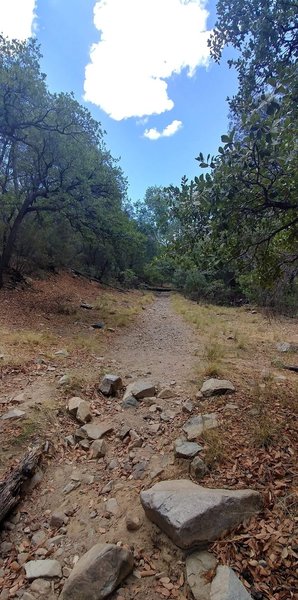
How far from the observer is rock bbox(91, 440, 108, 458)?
3471 millimetres

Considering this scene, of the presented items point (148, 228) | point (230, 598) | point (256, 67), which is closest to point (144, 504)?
point (230, 598)

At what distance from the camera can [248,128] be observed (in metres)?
3.10

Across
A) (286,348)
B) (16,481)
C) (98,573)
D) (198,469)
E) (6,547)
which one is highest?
(286,348)

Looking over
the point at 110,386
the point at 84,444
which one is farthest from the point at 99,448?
the point at 110,386

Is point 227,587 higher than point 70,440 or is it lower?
higher

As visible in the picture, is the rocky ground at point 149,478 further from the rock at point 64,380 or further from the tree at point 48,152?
the tree at point 48,152

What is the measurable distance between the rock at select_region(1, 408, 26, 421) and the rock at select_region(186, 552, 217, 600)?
2.49 m

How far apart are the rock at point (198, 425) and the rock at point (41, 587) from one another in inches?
68.9

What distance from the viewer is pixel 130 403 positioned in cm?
453

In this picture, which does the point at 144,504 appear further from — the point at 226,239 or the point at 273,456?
the point at 226,239

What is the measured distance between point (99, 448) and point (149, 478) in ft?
2.47

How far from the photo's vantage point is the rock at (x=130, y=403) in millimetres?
4484

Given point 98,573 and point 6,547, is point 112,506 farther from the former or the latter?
point 6,547

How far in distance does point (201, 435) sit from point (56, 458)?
5.20ft
